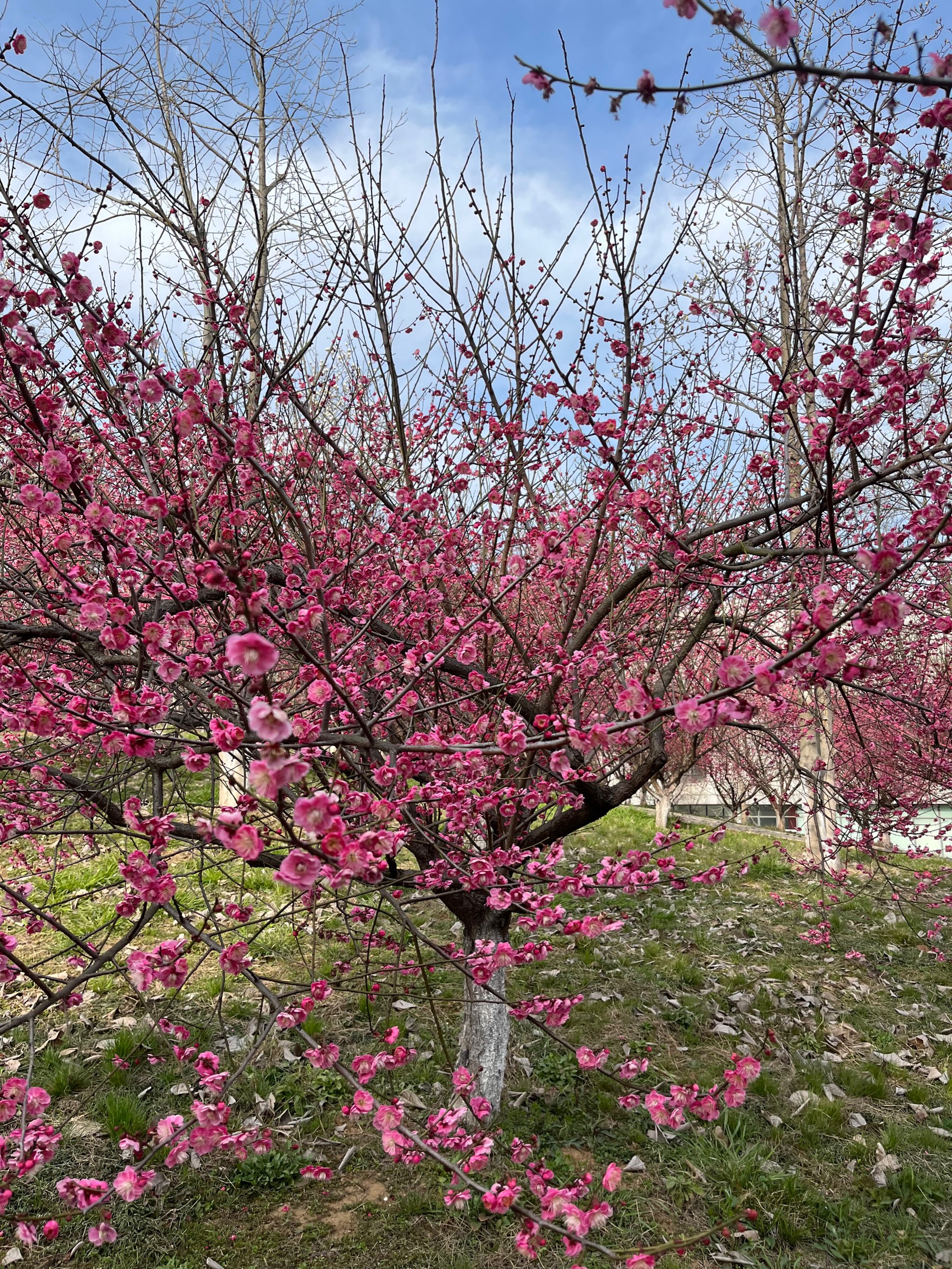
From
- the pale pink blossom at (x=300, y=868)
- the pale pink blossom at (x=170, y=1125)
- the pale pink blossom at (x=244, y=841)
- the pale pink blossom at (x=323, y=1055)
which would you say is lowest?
the pale pink blossom at (x=170, y=1125)

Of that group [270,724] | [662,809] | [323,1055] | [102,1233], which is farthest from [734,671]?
[662,809]

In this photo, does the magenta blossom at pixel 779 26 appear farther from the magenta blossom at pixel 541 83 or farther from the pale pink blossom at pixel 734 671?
the pale pink blossom at pixel 734 671

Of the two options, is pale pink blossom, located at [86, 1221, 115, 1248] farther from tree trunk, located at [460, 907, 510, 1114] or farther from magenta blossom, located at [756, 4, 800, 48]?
magenta blossom, located at [756, 4, 800, 48]

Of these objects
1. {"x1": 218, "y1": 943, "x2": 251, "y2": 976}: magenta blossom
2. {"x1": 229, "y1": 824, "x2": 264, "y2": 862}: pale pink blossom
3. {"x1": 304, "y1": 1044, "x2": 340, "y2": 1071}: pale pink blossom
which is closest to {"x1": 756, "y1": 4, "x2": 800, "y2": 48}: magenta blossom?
{"x1": 229, "y1": 824, "x2": 264, "y2": 862}: pale pink blossom

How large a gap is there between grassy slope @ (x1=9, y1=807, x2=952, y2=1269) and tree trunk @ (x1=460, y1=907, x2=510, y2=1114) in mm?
268

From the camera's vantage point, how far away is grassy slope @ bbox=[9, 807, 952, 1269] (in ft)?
12.3

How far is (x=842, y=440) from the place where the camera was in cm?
349

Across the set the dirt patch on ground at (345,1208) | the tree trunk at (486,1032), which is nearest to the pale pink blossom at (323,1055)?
the dirt patch on ground at (345,1208)

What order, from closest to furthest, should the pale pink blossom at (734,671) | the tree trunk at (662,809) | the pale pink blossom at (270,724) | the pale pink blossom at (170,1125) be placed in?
the pale pink blossom at (270,724)
the pale pink blossom at (734,671)
the pale pink blossom at (170,1125)
the tree trunk at (662,809)

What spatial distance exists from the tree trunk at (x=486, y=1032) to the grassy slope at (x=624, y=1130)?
0.27 m

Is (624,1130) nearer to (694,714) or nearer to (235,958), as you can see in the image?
(235,958)

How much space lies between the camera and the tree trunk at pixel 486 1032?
4656 mm

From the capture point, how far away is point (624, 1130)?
4.71 m

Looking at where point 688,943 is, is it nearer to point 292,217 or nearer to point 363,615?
point 363,615
